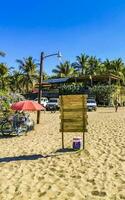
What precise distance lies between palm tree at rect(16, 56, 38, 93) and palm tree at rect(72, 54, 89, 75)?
1033 centimetres

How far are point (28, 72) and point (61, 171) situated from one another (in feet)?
202

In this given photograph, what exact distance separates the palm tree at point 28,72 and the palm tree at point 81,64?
10331 mm

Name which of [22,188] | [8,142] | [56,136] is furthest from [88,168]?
[56,136]

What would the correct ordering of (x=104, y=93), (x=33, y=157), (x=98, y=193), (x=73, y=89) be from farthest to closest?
1. (x=73, y=89)
2. (x=104, y=93)
3. (x=33, y=157)
4. (x=98, y=193)

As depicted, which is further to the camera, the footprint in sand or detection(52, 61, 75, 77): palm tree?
detection(52, 61, 75, 77): palm tree

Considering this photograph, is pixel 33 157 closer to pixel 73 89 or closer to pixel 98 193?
pixel 98 193

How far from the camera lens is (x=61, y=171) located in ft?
31.1

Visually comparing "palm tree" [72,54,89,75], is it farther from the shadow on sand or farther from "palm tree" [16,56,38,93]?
the shadow on sand

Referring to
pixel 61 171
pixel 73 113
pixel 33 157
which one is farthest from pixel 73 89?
pixel 61 171

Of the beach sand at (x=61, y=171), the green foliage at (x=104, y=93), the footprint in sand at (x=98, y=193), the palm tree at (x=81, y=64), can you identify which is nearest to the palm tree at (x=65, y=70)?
the palm tree at (x=81, y=64)

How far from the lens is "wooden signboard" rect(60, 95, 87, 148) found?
12477mm

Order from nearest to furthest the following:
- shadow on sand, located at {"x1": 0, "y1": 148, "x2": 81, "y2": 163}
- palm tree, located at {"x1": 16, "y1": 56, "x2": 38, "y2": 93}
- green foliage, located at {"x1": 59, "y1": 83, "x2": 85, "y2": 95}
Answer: shadow on sand, located at {"x1": 0, "y1": 148, "x2": 81, "y2": 163} < green foliage, located at {"x1": 59, "y1": 83, "x2": 85, "y2": 95} < palm tree, located at {"x1": 16, "y1": 56, "x2": 38, "y2": 93}

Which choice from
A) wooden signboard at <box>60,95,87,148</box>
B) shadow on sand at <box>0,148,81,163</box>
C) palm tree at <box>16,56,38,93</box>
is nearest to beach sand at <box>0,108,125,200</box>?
shadow on sand at <box>0,148,81,163</box>

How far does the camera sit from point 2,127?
17828 mm
